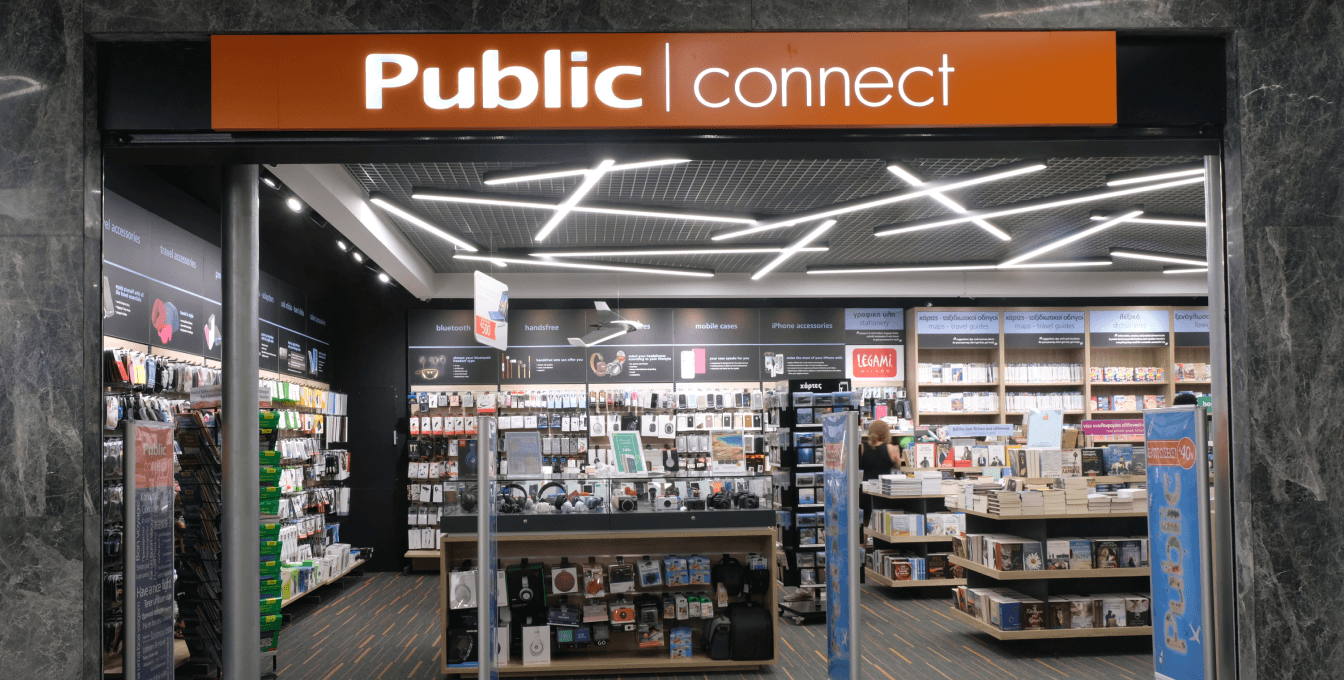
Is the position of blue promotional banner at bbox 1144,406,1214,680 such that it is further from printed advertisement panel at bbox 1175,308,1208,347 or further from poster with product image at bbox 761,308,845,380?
printed advertisement panel at bbox 1175,308,1208,347

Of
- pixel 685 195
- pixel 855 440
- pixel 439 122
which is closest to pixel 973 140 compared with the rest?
pixel 855 440

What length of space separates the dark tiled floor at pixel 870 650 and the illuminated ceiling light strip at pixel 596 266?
353 centimetres

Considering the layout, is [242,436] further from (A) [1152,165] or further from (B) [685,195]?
(A) [1152,165]

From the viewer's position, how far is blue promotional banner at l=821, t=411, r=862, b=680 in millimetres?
3266

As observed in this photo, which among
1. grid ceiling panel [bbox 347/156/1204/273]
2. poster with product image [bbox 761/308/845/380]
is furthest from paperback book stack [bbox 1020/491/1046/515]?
poster with product image [bbox 761/308/845/380]

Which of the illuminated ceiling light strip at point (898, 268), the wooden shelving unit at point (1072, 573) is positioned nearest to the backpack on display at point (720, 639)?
the wooden shelving unit at point (1072, 573)

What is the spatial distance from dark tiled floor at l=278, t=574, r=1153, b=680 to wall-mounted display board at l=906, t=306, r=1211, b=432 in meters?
3.65

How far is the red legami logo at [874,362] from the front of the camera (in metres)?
11.0

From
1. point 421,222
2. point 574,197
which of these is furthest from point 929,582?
point 421,222

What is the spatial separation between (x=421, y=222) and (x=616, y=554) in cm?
338

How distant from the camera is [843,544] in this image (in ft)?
11.0

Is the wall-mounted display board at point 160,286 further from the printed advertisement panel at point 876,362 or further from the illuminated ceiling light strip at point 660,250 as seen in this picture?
the printed advertisement panel at point 876,362

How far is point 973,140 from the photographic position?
125 inches

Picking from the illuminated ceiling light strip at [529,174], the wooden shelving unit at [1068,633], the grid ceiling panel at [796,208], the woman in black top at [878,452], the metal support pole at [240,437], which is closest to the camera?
the metal support pole at [240,437]
